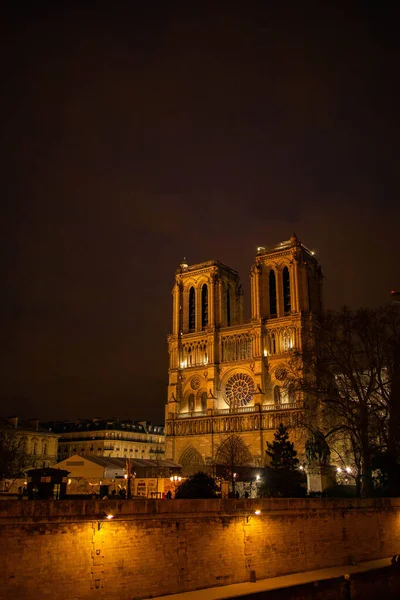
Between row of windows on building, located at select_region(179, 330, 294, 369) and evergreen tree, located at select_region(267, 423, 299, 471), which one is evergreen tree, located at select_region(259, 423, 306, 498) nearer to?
evergreen tree, located at select_region(267, 423, 299, 471)

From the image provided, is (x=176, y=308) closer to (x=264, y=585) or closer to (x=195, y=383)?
(x=195, y=383)

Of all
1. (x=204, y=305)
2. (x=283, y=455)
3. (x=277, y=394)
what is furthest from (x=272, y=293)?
(x=283, y=455)

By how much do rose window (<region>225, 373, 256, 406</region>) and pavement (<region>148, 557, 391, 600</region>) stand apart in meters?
31.6

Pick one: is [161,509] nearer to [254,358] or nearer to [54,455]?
[254,358]

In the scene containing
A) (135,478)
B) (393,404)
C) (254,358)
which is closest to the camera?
(393,404)

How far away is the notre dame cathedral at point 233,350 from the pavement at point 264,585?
2747cm

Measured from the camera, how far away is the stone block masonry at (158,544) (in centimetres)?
1366

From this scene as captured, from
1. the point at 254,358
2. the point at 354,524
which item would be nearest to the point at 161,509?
the point at 354,524

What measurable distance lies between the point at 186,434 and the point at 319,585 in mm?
39581

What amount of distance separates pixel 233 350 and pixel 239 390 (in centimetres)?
372

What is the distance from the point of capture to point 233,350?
56.2m

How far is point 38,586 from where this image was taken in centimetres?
1356

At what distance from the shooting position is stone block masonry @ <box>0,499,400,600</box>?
44.8ft

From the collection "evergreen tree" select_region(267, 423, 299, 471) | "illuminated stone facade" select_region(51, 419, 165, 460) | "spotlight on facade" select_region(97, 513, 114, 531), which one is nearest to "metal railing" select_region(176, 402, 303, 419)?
"evergreen tree" select_region(267, 423, 299, 471)
